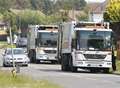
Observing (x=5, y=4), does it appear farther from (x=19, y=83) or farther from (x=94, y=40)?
(x=19, y=83)

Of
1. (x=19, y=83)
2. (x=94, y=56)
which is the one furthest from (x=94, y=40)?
(x=19, y=83)

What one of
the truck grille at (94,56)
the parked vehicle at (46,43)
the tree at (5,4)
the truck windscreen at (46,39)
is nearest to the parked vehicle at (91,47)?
the truck grille at (94,56)

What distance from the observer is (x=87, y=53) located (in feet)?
125

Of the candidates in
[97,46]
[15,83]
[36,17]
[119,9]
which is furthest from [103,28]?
[36,17]

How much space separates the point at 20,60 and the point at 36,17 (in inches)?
4021

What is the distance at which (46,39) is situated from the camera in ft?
178

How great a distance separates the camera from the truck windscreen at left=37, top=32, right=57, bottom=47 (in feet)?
177

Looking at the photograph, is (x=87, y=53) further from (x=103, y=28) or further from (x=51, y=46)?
(x=51, y=46)

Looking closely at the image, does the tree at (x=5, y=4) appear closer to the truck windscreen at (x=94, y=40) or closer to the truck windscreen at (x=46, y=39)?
the truck windscreen at (x=46, y=39)

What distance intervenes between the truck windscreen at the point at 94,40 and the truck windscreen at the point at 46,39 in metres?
15.7

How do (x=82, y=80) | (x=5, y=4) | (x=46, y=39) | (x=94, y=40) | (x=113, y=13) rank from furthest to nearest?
(x=5, y=4) → (x=113, y=13) → (x=46, y=39) → (x=94, y=40) → (x=82, y=80)

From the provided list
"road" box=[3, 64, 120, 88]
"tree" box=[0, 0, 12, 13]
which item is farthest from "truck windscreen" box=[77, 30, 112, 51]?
"tree" box=[0, 0, 12, 13]

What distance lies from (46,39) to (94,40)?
16.2 meters

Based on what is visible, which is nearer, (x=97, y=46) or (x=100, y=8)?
(x=97, y=46)
